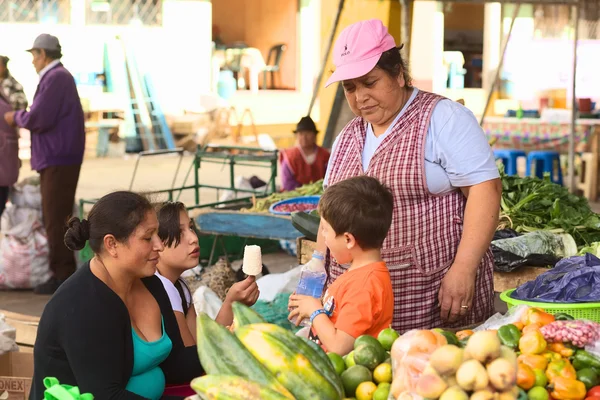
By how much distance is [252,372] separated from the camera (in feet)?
6.36

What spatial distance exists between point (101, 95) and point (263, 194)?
9.14 m

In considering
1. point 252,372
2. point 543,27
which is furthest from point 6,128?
point 543,27

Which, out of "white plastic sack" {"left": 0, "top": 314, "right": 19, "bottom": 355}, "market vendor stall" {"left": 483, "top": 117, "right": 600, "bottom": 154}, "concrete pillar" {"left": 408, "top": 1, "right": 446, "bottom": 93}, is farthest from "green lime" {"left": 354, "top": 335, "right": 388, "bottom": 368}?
"concrete pillar" {"left": 408, "top": 1, "right": 446, "bottom": 93}

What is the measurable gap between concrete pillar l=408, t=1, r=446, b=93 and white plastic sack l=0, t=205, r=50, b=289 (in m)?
11.9

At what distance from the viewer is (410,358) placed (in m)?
1.91

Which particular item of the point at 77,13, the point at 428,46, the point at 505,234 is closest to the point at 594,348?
the point at 505,234

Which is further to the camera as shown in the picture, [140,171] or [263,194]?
[140,171]

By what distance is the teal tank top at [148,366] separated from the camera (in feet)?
8.91

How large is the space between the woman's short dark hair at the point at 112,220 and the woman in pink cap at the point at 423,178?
2.39 ft

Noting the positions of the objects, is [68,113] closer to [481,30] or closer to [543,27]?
[543,27]

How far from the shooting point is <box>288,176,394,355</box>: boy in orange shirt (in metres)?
2.51

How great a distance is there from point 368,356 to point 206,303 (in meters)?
2.99

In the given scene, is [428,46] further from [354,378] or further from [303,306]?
[354,378]

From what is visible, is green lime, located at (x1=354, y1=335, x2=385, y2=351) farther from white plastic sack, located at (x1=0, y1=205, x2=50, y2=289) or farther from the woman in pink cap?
white plastic sack, located at (x1=0, y1=205, x2=50, y2=289)
